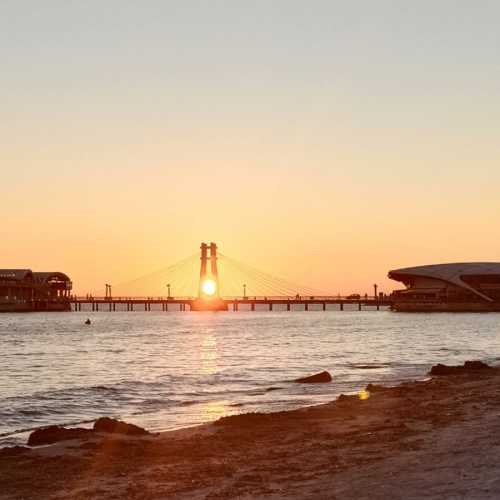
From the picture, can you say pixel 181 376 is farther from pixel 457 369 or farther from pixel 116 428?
pixel 116 428

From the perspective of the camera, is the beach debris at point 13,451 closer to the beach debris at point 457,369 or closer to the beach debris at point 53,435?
the beach debris at point 53,435

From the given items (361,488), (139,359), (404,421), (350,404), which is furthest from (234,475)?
(139,359)

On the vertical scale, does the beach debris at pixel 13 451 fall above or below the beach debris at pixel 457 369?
below

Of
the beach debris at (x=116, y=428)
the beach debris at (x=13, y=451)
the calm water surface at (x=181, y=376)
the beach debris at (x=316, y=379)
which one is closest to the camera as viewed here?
the beach debris at (x=13, y=451)

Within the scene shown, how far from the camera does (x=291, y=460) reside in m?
15.5

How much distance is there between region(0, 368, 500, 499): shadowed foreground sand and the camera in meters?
12.4

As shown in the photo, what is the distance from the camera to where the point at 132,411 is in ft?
97.9

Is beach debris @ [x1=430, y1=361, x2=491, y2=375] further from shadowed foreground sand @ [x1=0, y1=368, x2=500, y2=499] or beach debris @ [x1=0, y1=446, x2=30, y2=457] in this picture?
beach debris @ [x1=0, y1=446, x2=30, y2=457]

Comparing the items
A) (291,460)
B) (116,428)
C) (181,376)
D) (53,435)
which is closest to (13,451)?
(53,435)

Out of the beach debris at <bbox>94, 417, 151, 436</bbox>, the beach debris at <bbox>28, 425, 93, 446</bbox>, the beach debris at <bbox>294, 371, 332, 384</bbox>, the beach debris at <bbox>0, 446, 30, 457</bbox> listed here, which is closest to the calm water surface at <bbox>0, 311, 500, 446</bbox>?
the beach debris at <bbox>294, 371, 332, 384</bbox>

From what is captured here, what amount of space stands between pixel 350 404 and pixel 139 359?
37739 millimetres

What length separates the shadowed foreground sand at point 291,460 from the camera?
1237 cm

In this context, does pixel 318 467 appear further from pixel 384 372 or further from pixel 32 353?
pixel 32 353

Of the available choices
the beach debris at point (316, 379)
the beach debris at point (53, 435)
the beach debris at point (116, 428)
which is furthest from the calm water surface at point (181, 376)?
the beach debris at point (116, 428)
